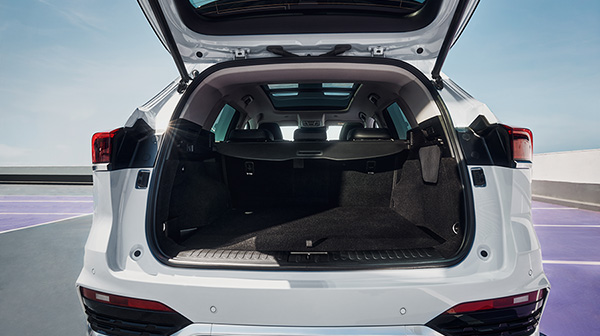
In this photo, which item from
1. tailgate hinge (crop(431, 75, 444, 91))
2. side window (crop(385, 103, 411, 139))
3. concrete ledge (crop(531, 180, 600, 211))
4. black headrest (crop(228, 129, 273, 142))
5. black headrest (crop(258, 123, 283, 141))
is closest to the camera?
tailgate hinge (crop(431, 75, 444, 91))

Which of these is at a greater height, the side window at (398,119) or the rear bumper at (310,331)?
the side window at (398,119)

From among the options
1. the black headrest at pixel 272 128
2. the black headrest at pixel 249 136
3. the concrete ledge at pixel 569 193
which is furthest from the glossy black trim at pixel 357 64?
the concrete ledge at pixel 569 193

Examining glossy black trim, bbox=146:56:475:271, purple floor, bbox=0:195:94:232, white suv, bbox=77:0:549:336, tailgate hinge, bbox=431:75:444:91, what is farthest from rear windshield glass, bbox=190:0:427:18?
purple floor, bbox=0:195:94:232

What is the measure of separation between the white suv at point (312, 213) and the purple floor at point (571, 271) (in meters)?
1.14

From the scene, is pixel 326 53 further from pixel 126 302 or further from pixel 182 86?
pixel 126 302

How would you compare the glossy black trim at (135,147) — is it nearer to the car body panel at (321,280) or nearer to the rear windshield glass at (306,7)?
the car body panel at (321,280)

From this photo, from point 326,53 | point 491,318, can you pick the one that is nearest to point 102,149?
point 326,53

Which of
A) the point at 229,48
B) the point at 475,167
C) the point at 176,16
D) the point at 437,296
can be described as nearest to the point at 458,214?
the point at 475,167

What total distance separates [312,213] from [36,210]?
760cm

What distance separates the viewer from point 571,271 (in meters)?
2.77

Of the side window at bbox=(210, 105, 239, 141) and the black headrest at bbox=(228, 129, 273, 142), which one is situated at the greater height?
the side window at bbox=(210, 105, 239, 141)

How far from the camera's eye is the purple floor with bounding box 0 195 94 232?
17.6 ft

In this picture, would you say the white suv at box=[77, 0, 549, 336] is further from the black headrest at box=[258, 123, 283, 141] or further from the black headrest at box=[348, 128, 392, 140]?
the black headrest at box=[258, 123, 283, 141]

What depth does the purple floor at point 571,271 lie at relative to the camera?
1852 mm
